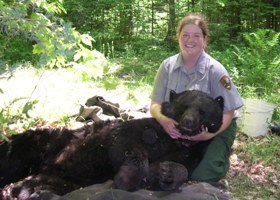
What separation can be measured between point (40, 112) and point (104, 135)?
5.94 feet

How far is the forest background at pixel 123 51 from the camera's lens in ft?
9.80

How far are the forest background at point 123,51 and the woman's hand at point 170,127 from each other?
1.58 ft

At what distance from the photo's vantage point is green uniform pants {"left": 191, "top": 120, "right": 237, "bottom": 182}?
315cm

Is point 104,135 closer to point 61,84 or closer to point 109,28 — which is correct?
point 61,84

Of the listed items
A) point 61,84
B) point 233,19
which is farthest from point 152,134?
point 233,19

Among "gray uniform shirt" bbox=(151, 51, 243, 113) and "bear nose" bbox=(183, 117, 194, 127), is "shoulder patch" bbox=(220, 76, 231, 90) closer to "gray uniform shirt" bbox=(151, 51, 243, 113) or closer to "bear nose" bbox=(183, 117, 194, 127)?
"gray uniform shirt" bbox=(151, 51, 243, 113)

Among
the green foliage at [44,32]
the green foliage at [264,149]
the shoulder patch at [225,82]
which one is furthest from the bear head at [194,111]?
the green foliage at [264,149]

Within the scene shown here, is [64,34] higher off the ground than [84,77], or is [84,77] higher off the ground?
[64,34]

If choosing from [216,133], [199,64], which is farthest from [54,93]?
[216,133]

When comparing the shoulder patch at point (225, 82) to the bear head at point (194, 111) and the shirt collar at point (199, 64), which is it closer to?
the shirt collar at point (199, 64)

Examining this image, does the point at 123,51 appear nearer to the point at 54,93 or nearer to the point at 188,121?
the point at 54,93

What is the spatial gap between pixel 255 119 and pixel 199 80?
5.00 ft

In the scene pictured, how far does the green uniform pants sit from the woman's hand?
0.32 m

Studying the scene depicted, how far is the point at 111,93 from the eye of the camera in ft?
18.9
